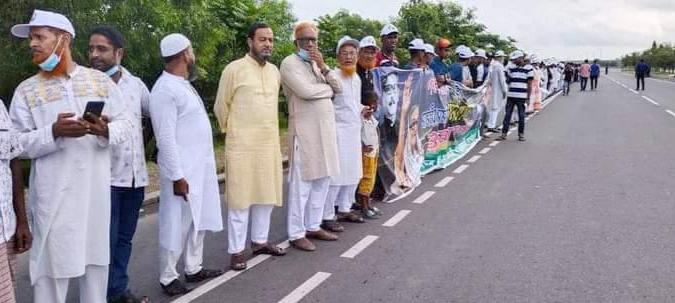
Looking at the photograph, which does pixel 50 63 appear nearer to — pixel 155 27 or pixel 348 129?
pixel 348 129

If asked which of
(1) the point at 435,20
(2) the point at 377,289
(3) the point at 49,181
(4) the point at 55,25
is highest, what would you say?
(1) the point at 435,20

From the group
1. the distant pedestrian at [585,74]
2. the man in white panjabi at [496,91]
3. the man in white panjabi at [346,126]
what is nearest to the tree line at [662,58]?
the distant pedestrian at [585,74]

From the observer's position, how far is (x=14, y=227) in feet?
9.72

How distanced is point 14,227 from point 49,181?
1.11 ft

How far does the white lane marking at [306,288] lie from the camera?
4.37 meters

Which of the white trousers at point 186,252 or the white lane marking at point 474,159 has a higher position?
the white trousers at point 186,252

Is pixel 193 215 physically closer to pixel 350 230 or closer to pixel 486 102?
pixel 350 230

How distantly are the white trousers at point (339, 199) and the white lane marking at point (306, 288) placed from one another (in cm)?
133

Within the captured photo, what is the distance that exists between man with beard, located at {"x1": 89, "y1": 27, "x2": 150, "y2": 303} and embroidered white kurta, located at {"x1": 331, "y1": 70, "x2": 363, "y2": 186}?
2.09 metres

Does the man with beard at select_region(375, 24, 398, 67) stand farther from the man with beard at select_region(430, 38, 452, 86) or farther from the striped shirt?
the striped shirt

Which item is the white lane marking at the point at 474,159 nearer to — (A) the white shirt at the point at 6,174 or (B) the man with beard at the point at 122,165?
(B) the man with beard at the point at 122,165

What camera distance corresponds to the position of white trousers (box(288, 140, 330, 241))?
5.59m

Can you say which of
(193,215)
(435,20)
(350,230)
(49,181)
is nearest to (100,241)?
(49,181)

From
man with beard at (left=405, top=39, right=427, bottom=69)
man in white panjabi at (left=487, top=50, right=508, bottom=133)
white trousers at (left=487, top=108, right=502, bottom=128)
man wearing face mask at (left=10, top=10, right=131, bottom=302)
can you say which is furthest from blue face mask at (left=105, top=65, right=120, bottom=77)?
white trousers at (left=487, top=108, right=502, bottom=128)
